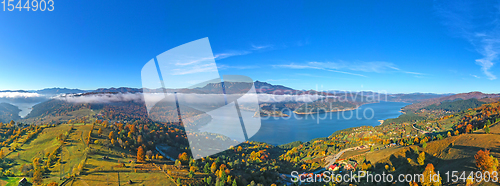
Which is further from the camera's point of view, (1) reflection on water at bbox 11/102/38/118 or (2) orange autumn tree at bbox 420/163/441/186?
(1) reflection on water at bbox 11/102/38/118

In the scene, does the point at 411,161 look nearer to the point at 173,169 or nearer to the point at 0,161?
the point at 173,169

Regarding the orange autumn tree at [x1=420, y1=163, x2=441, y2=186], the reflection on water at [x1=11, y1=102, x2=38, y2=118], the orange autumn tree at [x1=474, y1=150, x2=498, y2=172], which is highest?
the orange autumn tree at [x1=474, y1=150, x2=498, y2=172]

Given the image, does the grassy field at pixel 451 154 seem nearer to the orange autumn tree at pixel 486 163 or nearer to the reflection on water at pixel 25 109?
the orange autumn tree at pixel 486 163

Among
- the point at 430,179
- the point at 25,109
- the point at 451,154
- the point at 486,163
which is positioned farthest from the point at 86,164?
the point at 25,109

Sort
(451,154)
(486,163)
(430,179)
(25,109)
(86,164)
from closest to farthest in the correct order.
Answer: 1. (486,163)
2. (430,179)
3. (451,154)
4. (86,164)
5. (25,109)

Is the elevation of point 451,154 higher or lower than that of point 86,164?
higher

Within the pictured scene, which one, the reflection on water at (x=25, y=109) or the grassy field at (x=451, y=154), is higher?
the grassy field at (x=451, y=154)

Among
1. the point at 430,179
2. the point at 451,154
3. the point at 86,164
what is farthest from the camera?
the point at 86,164

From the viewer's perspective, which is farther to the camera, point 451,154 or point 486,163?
point 451,154

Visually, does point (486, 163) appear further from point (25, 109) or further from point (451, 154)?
point (25, 109)

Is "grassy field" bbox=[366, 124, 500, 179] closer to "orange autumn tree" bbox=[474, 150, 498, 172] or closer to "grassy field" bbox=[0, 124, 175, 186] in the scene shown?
"orange autumn tree" bbox=[474, 150, 498, 172]

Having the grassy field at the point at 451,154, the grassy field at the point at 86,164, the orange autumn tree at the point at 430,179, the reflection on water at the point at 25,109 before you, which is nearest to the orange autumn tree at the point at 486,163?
the grassy field at the point at 451,154

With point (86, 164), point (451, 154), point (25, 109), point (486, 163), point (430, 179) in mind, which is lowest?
point (25, 109)

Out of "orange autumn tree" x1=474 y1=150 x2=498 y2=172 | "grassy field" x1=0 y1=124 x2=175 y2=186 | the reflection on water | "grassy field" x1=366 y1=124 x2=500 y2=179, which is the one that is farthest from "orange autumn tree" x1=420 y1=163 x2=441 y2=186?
the reflection on water
